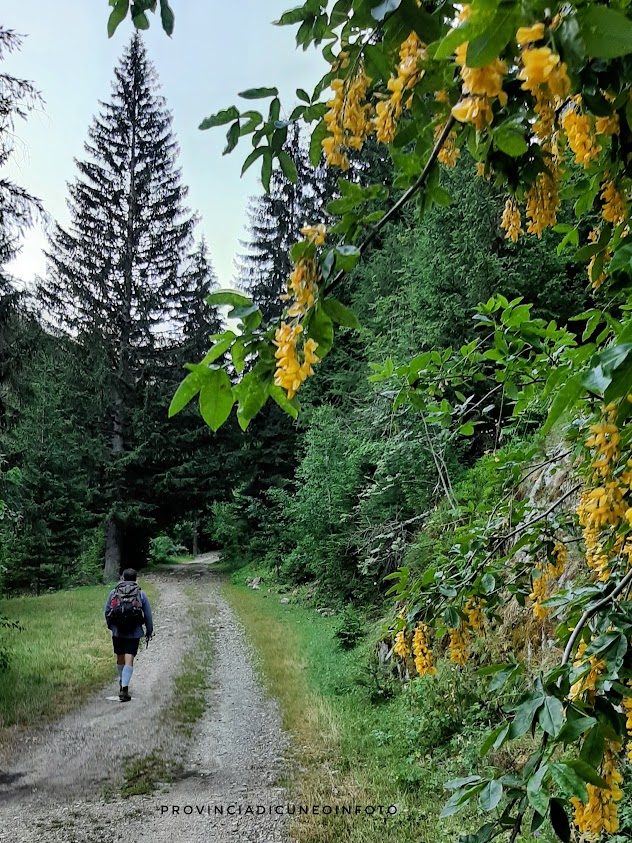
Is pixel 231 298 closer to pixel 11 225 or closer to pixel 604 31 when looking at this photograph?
pixel 604 31

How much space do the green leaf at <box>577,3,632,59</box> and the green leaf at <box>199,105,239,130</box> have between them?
2.40 ft

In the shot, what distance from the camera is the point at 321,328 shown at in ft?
2.59

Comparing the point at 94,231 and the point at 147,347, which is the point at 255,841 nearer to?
the point at 147,347

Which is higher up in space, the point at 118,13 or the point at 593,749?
the point at 118,13

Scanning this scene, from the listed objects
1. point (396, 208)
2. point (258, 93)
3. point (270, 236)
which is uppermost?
point (270, 236)

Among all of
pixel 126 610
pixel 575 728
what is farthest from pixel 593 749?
pixel 126 610

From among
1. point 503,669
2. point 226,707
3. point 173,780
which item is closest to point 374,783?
point 173,780

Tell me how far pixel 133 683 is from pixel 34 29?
7.67 meters

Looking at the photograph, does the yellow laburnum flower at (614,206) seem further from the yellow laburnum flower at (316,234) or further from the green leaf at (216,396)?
the green leaf at (216,396)

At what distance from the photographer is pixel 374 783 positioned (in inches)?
170

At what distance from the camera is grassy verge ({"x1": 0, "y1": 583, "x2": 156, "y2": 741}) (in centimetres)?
644

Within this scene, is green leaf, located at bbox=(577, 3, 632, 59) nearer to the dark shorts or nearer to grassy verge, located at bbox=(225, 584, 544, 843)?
grassy verge, located at bbox=(225, 584, 544, 843)

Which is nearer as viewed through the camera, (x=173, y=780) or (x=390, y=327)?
(x=173, y=780)

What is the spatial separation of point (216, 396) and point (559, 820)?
2.82 feet
